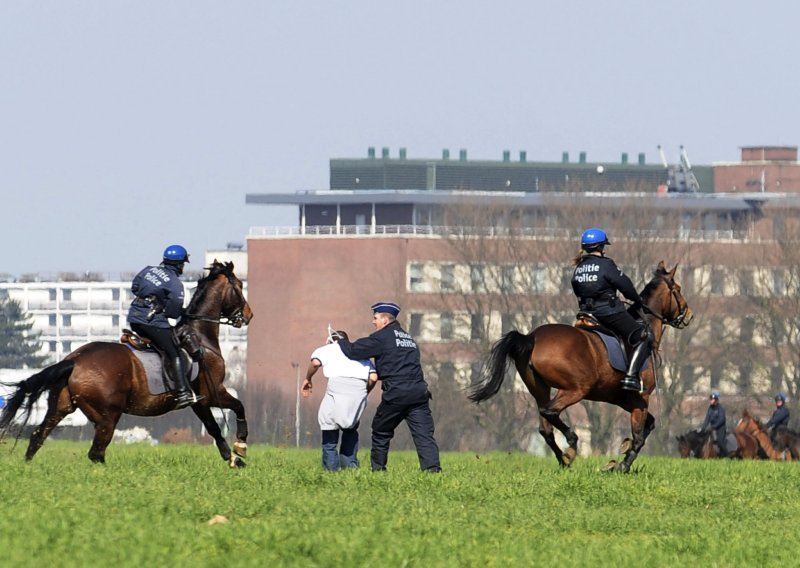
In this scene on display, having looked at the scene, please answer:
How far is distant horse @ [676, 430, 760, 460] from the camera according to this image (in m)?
43.5

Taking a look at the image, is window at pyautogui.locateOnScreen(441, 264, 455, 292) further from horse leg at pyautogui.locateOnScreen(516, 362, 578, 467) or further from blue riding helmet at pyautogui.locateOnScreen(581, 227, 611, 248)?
horse leg at pyautogui.locateOnScreen(516, 362, 578, 467)

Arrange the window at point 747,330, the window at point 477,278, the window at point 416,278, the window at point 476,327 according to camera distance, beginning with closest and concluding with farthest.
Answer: the window at point 747,330
the window at point 476,327
the window at point 477,278
the window at point 416,278

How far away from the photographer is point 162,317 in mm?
21188

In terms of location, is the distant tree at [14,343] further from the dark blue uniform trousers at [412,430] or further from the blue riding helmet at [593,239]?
the dark blue uniform trousers at [412,430]

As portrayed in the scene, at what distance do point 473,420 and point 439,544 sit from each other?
8543 cm

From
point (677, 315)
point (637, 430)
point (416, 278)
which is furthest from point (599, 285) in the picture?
point (416, 278)

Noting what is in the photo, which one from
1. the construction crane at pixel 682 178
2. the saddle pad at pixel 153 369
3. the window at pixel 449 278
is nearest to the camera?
the saddle pad at pixel 153 369

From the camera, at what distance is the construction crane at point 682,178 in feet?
540

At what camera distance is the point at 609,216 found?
96188 millimetres

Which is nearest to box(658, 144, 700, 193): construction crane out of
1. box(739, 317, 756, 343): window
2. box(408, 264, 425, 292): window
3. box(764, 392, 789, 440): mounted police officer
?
box(408, 264, 425, 292): window

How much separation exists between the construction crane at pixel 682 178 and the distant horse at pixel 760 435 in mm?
118577

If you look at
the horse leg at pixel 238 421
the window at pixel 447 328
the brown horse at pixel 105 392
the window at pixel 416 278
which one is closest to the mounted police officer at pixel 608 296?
the horse leg at pixel 238 421

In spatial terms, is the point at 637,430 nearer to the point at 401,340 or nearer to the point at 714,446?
the point at 401,340

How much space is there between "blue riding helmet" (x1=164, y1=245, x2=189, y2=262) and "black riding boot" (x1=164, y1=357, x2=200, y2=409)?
1.27 metres
